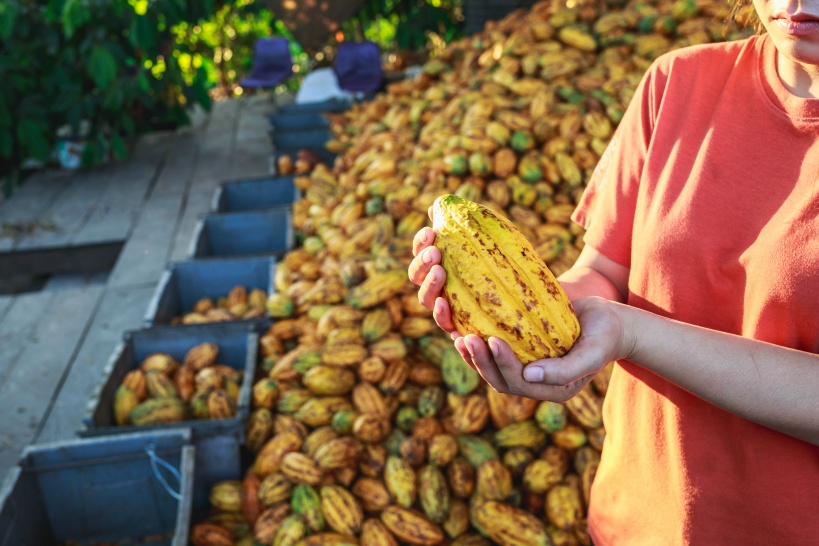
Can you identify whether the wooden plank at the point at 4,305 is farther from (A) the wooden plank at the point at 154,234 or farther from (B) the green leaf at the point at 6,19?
(B) the green leaf at the point at 6,19

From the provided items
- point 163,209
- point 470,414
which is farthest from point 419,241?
point 163,209

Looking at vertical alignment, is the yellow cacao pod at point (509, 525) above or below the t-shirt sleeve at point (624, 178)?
below

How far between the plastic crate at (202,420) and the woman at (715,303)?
1.72 meters

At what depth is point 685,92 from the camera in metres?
1.14

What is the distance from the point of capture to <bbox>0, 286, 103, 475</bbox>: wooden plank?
3.39 meters

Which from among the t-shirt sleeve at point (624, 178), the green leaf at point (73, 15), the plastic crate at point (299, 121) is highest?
the t-shirt sleeve at point (624, 178)

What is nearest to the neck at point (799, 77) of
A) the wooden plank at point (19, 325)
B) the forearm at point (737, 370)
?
the forearm at point (737, 370)

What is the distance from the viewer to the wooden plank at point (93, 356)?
345cm

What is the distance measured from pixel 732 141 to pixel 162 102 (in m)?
7.14

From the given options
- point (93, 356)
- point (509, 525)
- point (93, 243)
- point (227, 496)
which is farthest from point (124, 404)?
point (93, 243)

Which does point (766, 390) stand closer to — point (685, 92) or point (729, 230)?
point (729, 230)

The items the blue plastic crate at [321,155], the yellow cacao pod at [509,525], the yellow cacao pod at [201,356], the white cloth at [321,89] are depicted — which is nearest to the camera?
the yellow cacao pod at [509,525]

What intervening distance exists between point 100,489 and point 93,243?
129 inches

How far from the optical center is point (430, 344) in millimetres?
2891
